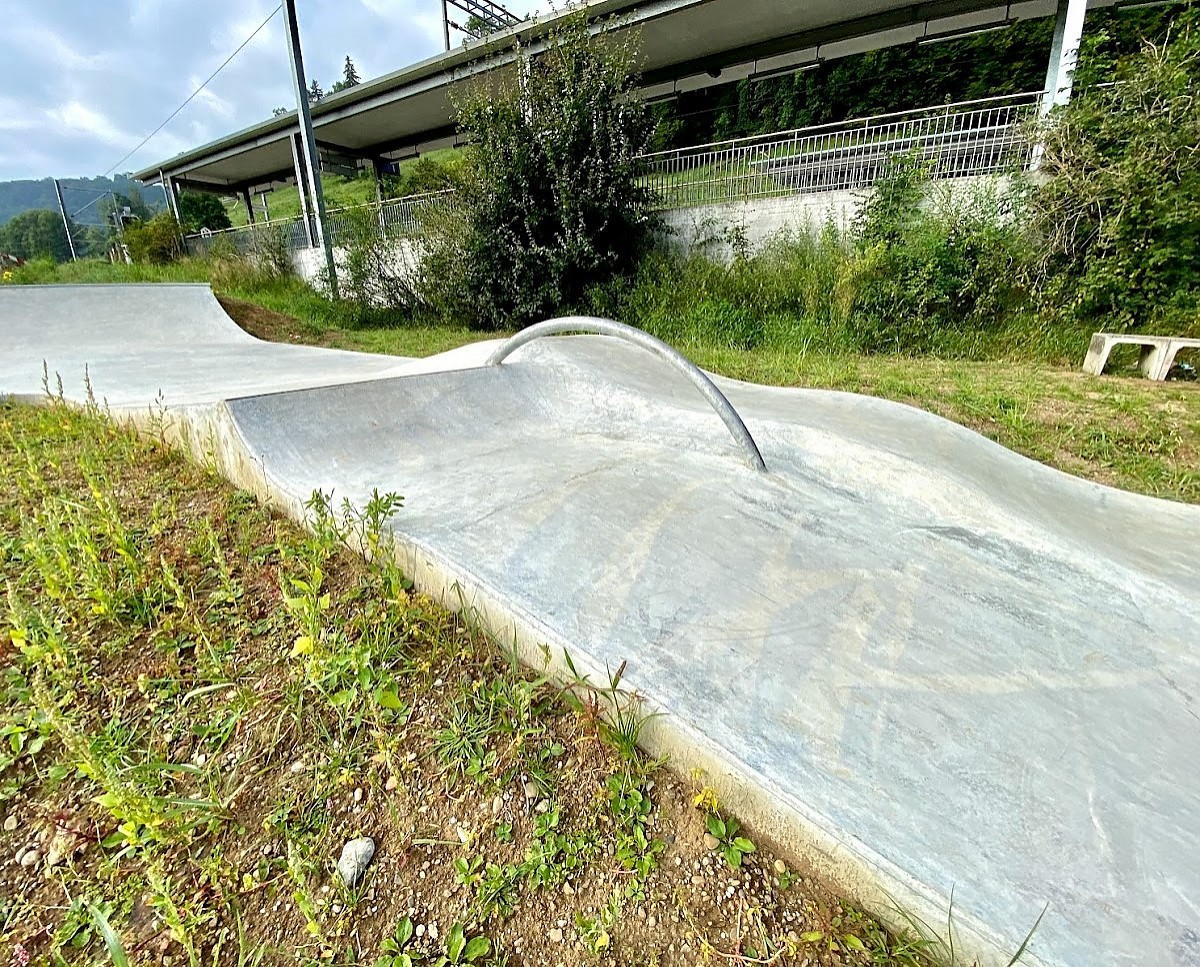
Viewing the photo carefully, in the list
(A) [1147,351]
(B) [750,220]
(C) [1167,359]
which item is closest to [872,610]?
(C) [1167,359]

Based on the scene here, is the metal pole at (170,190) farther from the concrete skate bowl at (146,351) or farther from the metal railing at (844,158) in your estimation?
the metal railing at (844,158)

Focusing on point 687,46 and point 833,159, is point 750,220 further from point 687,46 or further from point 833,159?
point 687,46

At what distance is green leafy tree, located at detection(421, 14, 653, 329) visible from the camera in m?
8.47

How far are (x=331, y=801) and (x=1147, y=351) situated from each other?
7.82 m

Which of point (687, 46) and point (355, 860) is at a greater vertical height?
point (687, 46)

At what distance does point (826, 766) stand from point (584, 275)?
8.88m

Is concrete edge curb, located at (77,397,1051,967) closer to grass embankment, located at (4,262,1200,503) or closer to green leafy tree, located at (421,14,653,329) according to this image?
grass embankment, located at (4,262,1200,503)

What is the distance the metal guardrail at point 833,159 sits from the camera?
7.73 m

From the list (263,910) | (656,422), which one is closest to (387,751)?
(263,910)

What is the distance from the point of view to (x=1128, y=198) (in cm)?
599

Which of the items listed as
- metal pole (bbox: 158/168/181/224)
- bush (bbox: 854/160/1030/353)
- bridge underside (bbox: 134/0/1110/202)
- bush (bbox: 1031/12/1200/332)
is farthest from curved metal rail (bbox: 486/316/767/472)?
metal pole (bbox: 158/168/181/224)

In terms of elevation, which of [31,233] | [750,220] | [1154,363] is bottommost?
[1154,363]

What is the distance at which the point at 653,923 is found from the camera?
1.03 meters

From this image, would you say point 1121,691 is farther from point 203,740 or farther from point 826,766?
point 203,740
